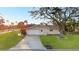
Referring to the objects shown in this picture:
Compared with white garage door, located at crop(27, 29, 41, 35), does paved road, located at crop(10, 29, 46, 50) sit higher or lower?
lower

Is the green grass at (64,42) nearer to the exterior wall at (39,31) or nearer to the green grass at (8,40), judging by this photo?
the exterior wall at (39,31)

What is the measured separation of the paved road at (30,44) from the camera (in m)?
1.54

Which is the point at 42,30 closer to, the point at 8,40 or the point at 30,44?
the point at 30,44

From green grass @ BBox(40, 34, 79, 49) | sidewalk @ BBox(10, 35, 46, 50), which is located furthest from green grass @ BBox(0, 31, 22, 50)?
green grass @ BBox(40, 34, 79, 49)

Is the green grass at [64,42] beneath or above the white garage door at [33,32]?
beneath

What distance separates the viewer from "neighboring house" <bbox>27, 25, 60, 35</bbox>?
5.08ft

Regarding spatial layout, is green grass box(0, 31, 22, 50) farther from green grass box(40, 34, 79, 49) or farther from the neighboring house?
green grass box(40, 34, 79, 49)

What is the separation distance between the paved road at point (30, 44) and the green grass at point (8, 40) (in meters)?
0.04

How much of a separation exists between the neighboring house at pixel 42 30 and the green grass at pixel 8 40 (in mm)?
133

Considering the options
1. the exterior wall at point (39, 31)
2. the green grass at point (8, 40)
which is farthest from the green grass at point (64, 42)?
the green grass at point (8, 40)

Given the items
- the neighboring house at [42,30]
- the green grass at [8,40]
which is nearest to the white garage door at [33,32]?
the neighboring house at [42,30]

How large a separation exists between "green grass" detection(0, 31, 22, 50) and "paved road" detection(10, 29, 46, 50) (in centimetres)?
4
